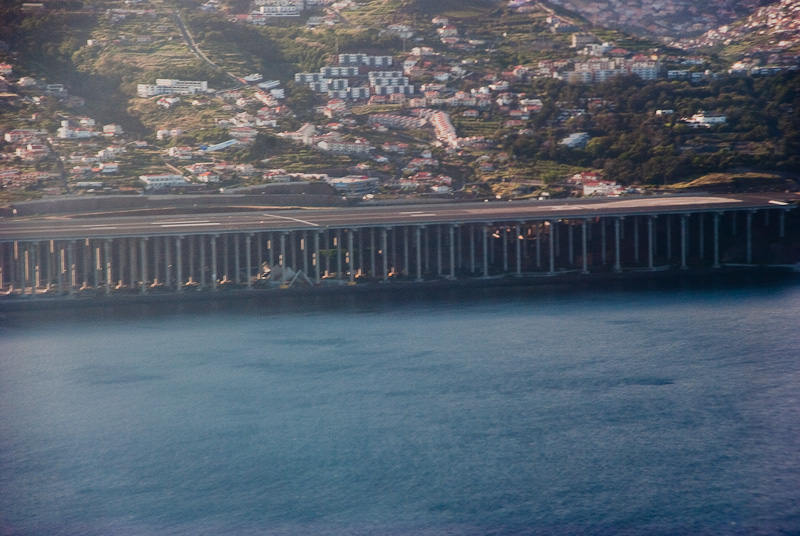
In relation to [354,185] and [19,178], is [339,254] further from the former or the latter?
[19,178]

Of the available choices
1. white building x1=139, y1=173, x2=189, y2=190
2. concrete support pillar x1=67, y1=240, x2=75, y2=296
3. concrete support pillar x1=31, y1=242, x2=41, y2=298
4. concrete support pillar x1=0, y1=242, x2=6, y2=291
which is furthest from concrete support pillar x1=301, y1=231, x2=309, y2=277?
white building x1=139, y1=173, x2=189, y2=190

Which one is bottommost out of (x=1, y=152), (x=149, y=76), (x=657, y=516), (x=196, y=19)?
(x=657, y=516)

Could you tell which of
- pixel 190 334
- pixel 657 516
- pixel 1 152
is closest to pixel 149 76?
pixel 1 152

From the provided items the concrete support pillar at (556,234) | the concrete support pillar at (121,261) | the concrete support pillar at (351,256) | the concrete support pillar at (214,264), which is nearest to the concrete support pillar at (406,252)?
the concrete support pillar at (351,256)

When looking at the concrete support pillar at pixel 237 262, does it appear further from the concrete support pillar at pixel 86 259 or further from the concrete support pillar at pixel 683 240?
the concrete support pillar at pixel 683 240

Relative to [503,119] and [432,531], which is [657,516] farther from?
[503,119]
